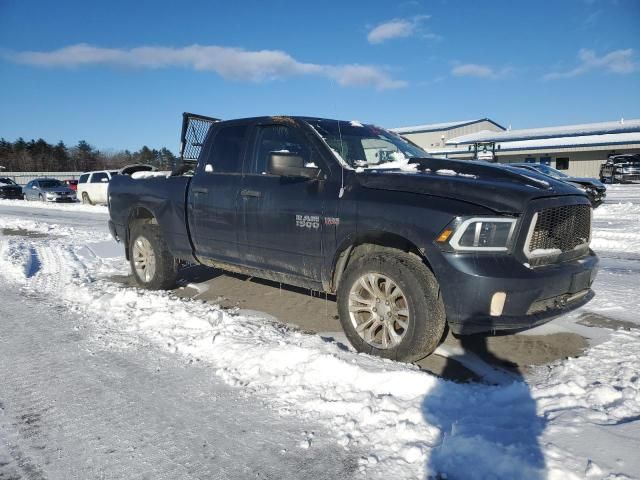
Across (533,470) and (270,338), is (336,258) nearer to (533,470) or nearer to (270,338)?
(270,338)

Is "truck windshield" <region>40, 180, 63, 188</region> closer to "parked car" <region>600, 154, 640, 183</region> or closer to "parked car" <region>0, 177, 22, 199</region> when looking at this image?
"parked car" <region>0, 177, 22, 199</region>

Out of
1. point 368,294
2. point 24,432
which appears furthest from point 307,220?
point 24,432

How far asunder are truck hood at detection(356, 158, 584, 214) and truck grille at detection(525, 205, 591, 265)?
0.45ft

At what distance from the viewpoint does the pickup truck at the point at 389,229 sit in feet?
9.93

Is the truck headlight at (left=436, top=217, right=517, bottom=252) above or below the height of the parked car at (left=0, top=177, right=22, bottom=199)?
below

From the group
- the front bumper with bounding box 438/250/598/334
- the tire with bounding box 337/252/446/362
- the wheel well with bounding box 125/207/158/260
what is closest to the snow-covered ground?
the tire with bounding box 337/252/446/362

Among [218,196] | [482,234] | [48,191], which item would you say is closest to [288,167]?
[218,196]

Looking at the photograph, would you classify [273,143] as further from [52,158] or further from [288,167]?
[52,158]

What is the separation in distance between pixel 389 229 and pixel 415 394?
3.82ft

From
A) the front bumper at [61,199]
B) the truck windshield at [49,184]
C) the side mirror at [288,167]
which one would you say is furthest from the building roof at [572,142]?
the side mirror at [288,167]

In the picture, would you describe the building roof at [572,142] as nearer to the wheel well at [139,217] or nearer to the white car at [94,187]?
the white car at [94,187]

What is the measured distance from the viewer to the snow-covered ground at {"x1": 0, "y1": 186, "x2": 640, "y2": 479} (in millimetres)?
2182

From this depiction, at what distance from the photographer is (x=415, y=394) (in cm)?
282

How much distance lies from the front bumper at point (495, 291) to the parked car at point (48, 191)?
26.9 meters
